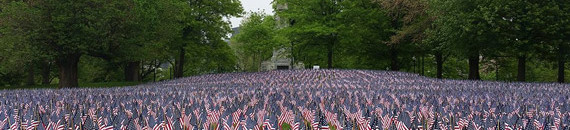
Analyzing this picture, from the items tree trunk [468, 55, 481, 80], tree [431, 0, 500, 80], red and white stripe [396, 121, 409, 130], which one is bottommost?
red and white stripe [396, 121, 409, 130]

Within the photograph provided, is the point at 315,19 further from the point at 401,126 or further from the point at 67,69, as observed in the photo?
the point at 401,126

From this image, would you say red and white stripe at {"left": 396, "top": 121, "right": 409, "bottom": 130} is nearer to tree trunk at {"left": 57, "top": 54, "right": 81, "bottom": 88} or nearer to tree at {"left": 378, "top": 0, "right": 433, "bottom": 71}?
tree trunk at {"left": 57, "top": 54, "right": 81, "bottom": 88}

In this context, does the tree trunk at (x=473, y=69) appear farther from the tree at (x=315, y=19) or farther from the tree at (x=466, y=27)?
the tree at (x=315, y=19)

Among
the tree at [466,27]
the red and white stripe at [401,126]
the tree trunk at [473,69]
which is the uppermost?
the tree at [466,27]

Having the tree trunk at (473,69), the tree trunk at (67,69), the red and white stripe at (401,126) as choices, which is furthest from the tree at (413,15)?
the red and white stripe at (401,126)

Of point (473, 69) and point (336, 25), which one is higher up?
point (336, 25)

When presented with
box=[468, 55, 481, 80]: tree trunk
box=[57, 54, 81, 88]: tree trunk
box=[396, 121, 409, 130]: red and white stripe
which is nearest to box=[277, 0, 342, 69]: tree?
box=[468, 55, 481, 80]: tree trunk

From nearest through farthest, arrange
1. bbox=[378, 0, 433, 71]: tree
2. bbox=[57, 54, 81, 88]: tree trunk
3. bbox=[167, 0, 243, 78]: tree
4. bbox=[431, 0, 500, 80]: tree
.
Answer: bbox=[431, 0, 500, 80]: tree, bbox=[57, 54, 81, 88]: tree trunk, bbox=[378, 0, 433, 71]: tree, bbox=[167, 0, 243, 78]: tree

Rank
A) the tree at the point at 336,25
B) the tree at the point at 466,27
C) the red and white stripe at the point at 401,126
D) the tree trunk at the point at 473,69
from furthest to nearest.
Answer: the tree at the point at 336,25, the tree trunk at the point at 473,69, the tree at the point at 466,27, the red and white stripe at the point at 401,126

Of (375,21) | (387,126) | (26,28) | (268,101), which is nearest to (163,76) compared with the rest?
(375,21)

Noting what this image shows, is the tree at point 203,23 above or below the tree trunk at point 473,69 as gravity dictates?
above

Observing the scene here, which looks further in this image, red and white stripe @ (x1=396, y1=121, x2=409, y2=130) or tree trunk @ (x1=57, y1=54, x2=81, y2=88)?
tree trunk @ (x1=57, y1=54, x2=81, y2=88)

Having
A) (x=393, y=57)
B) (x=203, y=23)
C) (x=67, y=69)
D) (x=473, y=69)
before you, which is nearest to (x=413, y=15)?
(x=473, y=69)

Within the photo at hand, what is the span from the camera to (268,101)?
1072 cm
